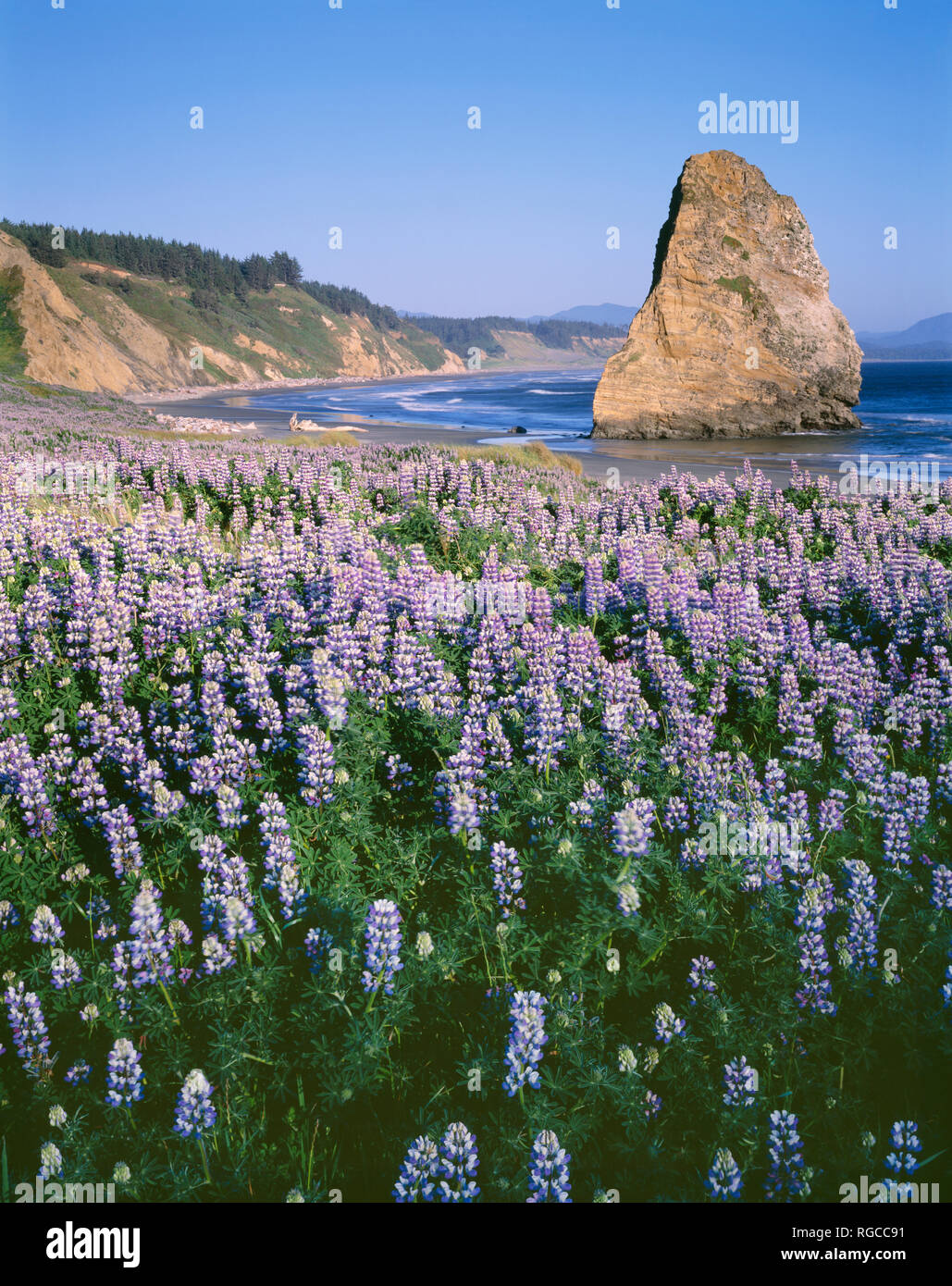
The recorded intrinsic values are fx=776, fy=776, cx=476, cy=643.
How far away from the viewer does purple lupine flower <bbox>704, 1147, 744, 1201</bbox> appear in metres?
2.71

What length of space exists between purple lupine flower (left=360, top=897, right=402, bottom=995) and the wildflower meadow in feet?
0.05

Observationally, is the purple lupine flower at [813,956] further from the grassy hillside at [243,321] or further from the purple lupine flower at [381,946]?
the grassy hillside at [243,321]

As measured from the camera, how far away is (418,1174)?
261cm

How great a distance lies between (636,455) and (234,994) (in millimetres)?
36213

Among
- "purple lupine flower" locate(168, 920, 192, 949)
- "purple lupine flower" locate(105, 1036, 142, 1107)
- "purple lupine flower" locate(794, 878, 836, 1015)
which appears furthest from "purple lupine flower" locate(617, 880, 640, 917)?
"purple lupine flower" locate(105, 1036, 142, 1107)

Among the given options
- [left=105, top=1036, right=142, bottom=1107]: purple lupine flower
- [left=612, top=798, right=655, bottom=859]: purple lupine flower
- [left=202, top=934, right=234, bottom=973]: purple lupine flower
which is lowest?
[left=105, top=1036, right=142, bottom=1107]: purple lupine flower

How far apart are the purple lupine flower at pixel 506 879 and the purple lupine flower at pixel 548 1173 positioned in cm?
95

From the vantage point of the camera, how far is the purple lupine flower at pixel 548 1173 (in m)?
2.62

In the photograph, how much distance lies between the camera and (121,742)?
4.34 meters

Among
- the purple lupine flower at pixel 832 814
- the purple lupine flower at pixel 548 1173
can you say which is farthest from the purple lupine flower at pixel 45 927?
the purple lupine flower at pixel 832 814

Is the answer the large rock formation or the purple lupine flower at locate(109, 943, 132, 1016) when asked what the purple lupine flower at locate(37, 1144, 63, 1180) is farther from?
the large rock formation

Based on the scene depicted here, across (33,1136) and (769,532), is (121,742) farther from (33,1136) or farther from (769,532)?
(769,532)

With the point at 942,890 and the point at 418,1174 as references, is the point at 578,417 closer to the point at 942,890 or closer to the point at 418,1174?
the point at 942,890

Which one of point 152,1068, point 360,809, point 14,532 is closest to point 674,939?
point 360,809
